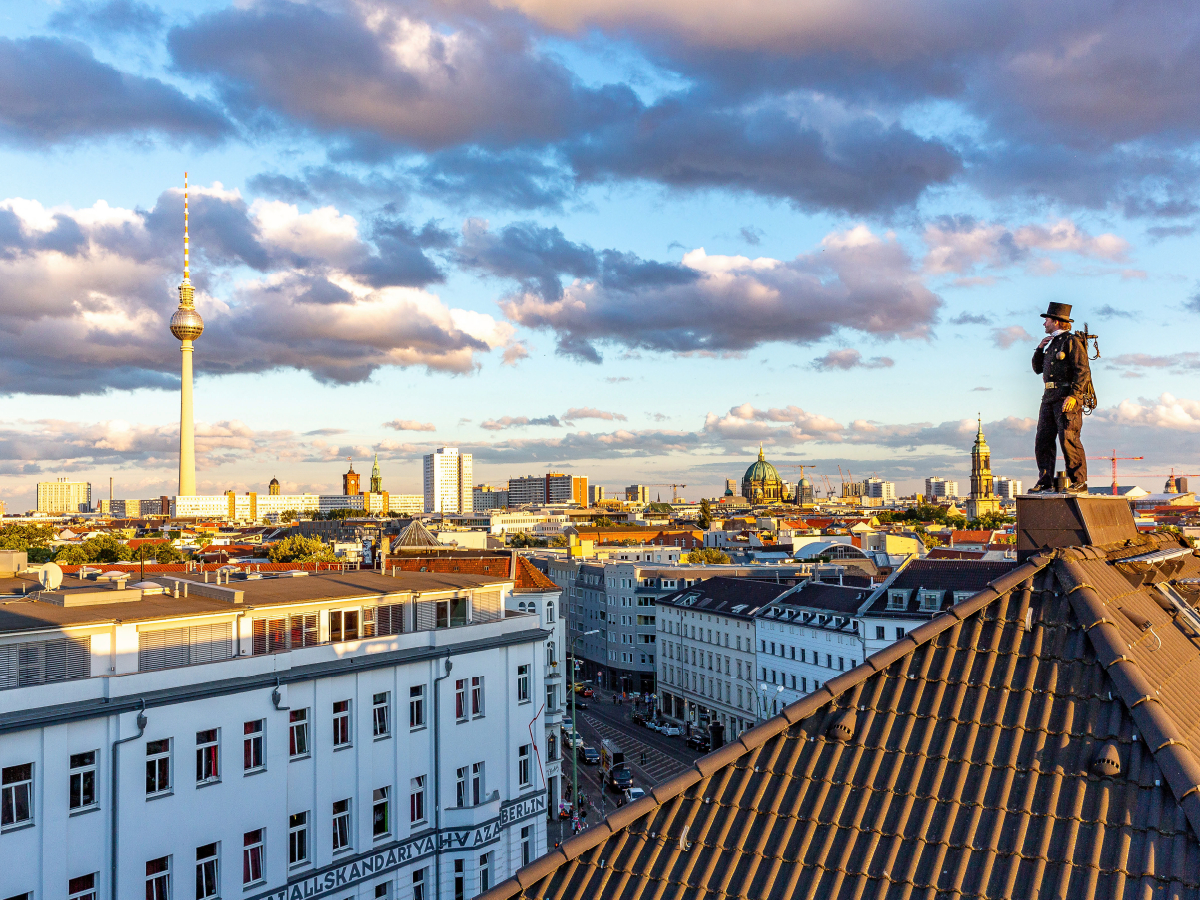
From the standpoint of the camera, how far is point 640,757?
71125mm

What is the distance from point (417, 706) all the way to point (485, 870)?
267 inches

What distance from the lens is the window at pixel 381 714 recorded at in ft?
101

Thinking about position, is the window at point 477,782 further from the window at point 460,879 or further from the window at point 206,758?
the window at point 206,758

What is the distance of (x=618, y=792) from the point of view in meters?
59.1

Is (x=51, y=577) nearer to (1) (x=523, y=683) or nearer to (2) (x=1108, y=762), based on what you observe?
(1) (x=523, y=683)

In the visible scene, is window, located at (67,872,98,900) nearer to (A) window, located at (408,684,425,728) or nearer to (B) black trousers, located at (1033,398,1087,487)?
(A) window, located at (408,684,425,728)

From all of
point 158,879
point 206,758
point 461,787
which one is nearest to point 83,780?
point 206,758

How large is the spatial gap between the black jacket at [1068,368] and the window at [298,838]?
25.8 m

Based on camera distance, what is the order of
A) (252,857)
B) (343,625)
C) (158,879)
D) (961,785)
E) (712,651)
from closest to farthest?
(961,785) < (158,879) < (252,857) < (343,625) < (712,651)

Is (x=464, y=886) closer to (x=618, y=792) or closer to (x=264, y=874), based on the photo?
(x=264, y=874)

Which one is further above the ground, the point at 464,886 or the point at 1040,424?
the point at 1040,424

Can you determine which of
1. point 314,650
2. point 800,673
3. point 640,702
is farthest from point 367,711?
point 640,702

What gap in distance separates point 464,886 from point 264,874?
8118mm

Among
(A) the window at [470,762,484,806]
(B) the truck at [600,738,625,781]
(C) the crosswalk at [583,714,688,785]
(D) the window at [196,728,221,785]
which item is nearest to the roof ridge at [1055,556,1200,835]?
(D) the window at [196,728,221,785]
